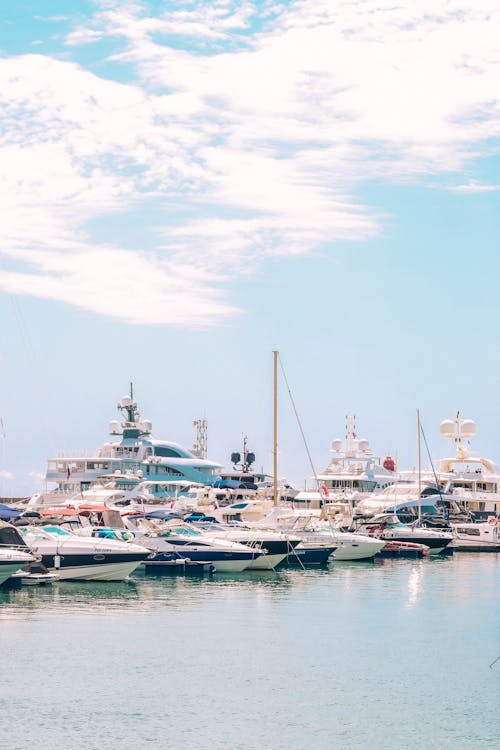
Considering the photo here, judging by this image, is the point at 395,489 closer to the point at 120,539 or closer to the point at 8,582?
the point at 120,539

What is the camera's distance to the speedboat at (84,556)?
53531 mm

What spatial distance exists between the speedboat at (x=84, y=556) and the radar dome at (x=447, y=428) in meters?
72.5

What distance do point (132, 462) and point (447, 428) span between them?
120 feet

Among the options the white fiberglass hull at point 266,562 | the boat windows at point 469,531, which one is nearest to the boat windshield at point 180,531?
the white fiberglass hull at point 266,562

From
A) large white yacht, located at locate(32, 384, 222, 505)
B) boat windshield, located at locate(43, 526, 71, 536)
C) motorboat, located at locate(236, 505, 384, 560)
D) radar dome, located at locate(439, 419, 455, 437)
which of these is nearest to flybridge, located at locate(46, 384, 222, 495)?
large white yacht, located at locate(32, 384, 222, 505)

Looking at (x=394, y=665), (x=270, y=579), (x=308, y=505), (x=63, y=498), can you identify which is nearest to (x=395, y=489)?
(x=308, y=505)

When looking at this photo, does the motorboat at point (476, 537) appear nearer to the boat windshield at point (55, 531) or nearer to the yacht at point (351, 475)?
the yacht at point (351, 475)

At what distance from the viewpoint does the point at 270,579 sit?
60.2 m

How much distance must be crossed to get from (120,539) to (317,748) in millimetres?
35963

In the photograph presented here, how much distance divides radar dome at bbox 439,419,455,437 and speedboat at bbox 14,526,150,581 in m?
72.5

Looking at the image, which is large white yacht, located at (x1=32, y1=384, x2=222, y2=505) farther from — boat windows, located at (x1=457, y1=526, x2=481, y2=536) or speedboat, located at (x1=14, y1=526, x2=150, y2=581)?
speedboat, located at (x1=14, y1=526, x2=150, y2=581)

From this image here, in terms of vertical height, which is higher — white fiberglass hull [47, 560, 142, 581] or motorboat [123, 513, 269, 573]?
motorboat [123, 513, 269, 573]

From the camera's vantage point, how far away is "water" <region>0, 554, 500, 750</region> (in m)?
27.2

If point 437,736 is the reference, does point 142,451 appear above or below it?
above
